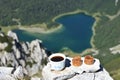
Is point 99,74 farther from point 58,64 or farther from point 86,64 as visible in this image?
point 58,64

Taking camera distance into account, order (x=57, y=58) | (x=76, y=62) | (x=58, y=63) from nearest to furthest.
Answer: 1. (x=58, y=63)
2. (x=76, y=62)
3. (x=57, y=58)

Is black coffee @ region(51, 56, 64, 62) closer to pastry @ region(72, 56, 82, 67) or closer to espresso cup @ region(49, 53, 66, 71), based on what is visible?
→ espresso cup @ region(49, 53, 66, 71)

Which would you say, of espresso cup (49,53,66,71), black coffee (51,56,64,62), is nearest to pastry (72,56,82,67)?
espresso cup (49,53,66,71)

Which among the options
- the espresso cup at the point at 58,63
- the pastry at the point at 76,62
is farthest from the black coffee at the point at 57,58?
the pastry at the point at 76,62

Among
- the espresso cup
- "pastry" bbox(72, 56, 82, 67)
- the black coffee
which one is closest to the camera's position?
the espresso cup

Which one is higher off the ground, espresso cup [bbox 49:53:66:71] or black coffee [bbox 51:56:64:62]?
black coffee [bbox 51:56:64:62]

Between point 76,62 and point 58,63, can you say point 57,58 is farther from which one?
point 76,62

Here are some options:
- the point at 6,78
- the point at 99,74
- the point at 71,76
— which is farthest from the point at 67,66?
the point at 6,78

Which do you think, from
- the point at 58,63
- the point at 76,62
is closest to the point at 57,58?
the point at 58,63

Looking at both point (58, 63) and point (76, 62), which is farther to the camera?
point (76, 62)

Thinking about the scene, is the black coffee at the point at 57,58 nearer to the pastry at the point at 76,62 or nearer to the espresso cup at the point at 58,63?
the espresso cup at the point at 58,63

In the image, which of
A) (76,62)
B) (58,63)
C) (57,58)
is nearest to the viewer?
(58,63)
